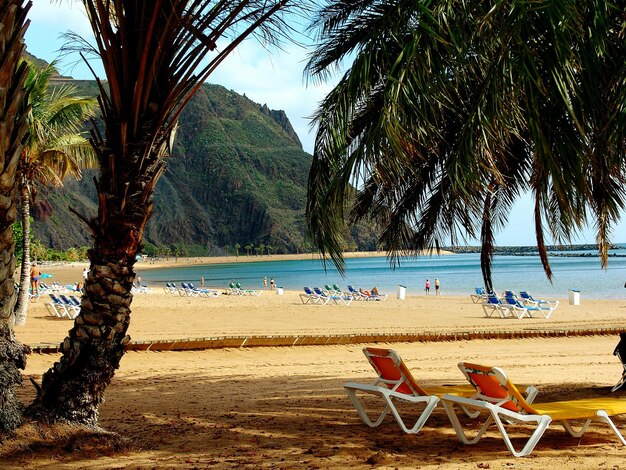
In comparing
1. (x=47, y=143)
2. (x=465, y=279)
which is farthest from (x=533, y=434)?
(x=465, y=279)

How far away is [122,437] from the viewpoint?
16.9 ft

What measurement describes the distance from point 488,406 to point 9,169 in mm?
3594

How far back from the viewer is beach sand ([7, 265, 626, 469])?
466 cm

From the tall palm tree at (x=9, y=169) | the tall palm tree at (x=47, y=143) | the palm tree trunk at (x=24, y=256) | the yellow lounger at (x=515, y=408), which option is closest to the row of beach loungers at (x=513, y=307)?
the tall palm tree at (x=47, y=143)

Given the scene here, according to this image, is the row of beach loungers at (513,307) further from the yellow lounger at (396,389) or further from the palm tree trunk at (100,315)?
the palm tree trunk at (100,315)

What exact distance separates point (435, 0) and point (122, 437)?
13.0 feet

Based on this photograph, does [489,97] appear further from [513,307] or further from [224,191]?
[224,191]

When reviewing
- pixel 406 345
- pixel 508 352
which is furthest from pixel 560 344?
pixel 406 345

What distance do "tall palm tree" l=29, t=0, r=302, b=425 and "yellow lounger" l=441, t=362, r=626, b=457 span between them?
2.59 metres

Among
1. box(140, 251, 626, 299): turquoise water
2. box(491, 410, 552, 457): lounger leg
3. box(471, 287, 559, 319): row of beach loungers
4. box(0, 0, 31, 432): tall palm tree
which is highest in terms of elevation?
box(0, 0, 31, 432): tall palm tree

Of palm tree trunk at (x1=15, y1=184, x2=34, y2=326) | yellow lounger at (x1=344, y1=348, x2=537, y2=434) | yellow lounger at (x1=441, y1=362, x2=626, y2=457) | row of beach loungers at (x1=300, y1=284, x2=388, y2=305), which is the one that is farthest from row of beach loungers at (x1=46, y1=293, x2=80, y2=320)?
yellow lounger at (x1=441, y1=362, x2=626, y2=457)

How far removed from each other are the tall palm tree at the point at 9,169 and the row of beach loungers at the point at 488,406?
267cm

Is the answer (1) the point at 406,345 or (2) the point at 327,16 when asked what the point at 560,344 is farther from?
(2) the point at 327,16

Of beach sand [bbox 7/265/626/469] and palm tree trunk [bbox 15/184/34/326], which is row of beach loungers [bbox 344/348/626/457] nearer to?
beach sand [bbox 7/265/626/469]
